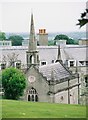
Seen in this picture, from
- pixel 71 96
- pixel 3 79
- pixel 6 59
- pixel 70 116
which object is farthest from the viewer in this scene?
pixel 6 59

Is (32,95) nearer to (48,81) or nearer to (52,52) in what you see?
(48,81)

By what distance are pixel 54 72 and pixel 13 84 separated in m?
2.77

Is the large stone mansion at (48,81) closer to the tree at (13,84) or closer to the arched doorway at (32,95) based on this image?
the arched doorway at (32,95)

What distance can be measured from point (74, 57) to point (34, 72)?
875 centimetres

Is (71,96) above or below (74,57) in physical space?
below

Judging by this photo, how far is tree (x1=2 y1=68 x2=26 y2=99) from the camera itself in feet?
73.2

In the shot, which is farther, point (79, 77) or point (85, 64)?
point (85, 64)

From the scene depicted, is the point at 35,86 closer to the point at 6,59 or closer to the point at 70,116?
the point at 6,59

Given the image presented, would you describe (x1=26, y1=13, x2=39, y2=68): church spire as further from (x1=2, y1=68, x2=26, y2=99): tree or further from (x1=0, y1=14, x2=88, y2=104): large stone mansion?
(x1=2, y1=68, x2=26, y2=99): tree

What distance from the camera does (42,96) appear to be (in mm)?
23750

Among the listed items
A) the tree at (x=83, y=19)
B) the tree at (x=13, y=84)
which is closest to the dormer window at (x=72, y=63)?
the tree at (x=13, y=84)

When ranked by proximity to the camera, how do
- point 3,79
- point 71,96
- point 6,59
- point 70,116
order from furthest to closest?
1. point 6,59
2. point 71,96
3. point 3,79
4. point 70,116

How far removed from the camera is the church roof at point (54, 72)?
77.4 feet

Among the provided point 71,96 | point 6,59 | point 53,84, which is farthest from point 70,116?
point 6,59
